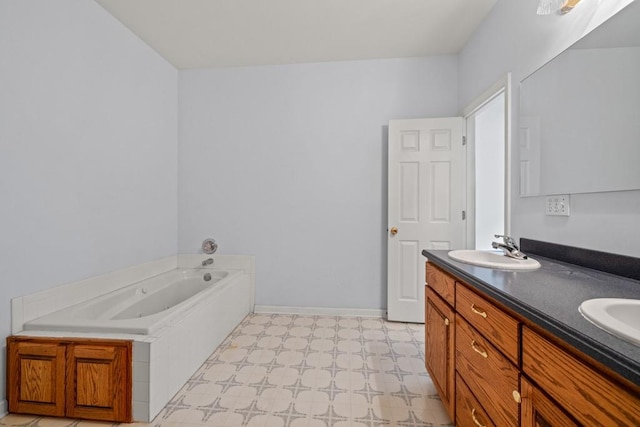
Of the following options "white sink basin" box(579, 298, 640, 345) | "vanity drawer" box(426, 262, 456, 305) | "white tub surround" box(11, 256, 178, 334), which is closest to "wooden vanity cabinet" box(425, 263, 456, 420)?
"vanity drawer" box(426, 262, 456, 305)

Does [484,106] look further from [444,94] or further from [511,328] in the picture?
[511,328]

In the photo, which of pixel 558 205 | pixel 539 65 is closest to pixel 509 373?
pixel 558 205

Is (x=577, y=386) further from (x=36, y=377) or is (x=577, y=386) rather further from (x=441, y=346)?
(x=36, y=377)

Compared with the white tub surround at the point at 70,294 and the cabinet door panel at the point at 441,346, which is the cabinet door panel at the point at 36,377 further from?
the cabinet door panel at the point at 441,346

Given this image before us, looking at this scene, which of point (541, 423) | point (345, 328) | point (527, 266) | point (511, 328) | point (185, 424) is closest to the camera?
point (541, 423)

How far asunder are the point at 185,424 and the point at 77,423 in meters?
0.56

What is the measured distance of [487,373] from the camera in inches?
37.6

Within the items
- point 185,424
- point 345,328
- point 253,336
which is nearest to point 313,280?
point 345,328

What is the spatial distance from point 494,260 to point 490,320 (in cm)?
63

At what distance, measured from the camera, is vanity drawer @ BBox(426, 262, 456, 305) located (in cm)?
129

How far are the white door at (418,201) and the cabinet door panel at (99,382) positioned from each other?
2091mm

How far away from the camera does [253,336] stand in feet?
7.76

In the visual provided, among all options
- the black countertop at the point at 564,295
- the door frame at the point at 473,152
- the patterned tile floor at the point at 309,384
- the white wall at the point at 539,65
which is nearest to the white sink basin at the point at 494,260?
the black countertop at the point at 564,295

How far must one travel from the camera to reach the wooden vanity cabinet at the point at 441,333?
1284 mm
